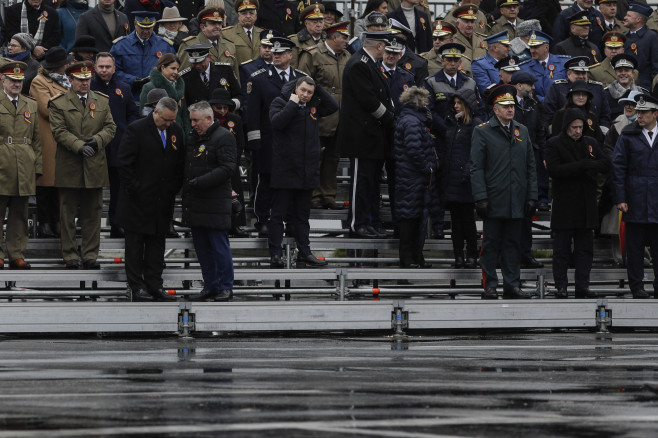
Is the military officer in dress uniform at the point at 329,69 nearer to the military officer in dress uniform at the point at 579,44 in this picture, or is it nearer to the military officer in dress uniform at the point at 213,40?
the military officer in dress uniform at the point at 213,40

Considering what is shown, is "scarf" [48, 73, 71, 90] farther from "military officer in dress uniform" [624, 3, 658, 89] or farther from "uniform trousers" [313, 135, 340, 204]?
"military officer in dress uniform" [624, 3, 658, 89]

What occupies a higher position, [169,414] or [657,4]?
[657,4]

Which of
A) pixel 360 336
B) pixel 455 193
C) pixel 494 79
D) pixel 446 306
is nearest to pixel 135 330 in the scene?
pixel 360 336

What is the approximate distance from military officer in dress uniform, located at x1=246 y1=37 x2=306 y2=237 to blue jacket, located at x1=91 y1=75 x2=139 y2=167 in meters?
1.50

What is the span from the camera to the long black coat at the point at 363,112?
16.4m

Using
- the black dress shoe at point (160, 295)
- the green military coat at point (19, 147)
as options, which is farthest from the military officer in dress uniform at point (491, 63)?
the green military coat at point (19, 147)

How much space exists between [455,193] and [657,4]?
12.9 m

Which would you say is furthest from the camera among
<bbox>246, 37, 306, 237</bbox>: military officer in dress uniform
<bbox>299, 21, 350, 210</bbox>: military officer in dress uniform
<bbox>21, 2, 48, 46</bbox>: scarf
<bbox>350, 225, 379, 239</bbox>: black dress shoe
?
<bbox>21, 2, 48, 46</bbox>: scarf

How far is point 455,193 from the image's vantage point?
52.4 feet

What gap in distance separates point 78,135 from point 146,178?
1329 millimetres

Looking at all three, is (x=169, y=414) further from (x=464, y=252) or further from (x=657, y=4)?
(x=657, y=4)

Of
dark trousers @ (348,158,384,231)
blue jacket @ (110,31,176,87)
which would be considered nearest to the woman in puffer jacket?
dark trousers @ (348,158,384,231)

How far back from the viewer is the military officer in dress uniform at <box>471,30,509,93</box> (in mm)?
18312

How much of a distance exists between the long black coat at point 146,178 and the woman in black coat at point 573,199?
4.60m
